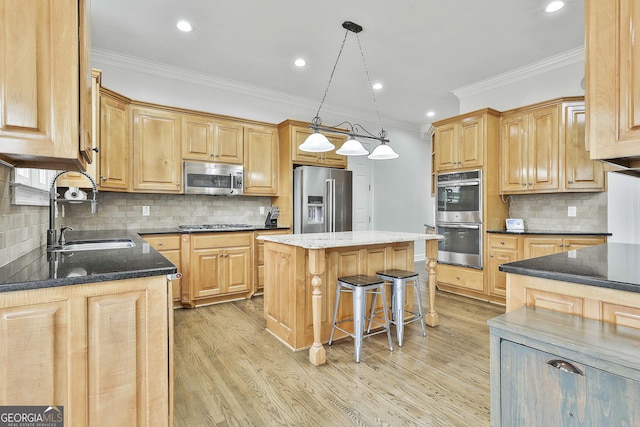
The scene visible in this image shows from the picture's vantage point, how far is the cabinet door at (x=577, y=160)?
11.7 feet

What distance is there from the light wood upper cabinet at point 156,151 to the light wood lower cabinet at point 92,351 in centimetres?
282

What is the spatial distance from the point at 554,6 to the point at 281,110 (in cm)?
344

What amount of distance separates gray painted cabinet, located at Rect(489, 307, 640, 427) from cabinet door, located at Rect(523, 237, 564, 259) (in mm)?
2848

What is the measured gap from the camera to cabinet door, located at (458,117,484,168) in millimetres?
4067

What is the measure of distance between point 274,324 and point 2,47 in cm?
250

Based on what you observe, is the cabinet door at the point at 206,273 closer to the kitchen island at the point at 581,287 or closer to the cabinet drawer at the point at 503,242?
the kitchen island at the point at 581,287

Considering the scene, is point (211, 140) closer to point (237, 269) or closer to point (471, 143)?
point (237, 269)

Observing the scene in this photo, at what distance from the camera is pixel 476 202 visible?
4.10m

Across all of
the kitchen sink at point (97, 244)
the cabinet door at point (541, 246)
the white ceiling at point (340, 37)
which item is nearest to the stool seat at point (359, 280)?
the kitchen sink at point (97, 244)

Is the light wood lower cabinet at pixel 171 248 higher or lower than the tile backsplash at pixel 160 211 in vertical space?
lower

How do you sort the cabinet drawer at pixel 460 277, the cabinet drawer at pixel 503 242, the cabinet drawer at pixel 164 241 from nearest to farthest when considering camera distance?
the cabinet drawer at pixel 164 241, the cabinet drawer at pixel 503 242, the cabinet drawer at pixel 460 277

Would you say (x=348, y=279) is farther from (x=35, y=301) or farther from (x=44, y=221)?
(x=44, y=221)

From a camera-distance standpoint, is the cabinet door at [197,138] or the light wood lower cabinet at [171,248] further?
the cabinet door at [197,138]

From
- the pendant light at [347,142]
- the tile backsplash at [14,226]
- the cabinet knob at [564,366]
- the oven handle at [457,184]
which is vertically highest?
the pendant light at [347,142]
